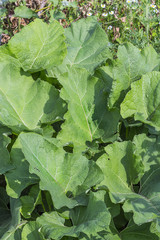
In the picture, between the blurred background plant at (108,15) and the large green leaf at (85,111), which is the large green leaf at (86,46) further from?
the blurred background plant at (108,15)

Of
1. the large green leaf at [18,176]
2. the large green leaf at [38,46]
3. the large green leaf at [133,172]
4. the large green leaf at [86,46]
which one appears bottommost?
the large green leaf at [133,172]

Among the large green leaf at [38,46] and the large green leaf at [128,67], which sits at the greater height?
the large green leaf at [38,46]

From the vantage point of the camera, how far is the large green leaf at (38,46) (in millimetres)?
2018

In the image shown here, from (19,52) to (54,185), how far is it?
887mm

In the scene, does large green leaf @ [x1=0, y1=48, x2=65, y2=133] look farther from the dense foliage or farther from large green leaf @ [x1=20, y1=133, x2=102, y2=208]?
large green leaf @ [x1=20, y1=133, x2=102, y2=208]

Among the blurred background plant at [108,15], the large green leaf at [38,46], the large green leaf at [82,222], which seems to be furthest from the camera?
the blurred background plant at [108,15]

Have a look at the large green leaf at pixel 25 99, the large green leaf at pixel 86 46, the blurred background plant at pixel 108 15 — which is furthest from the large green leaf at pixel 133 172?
the blurred background plant at pixel 108 15

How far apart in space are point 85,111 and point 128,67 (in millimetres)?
352

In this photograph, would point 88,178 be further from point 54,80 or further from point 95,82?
point 54,80

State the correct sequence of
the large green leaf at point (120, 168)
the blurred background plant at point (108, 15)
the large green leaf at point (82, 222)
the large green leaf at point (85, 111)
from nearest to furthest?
the large green leaf at point (82, 222), the large green leaf at point (120, 168), the large green leaf at point (85, 111), the blurred background plant at point (108, 15)

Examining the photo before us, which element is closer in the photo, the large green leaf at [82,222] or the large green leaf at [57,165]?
the large green leaf at [82,222]

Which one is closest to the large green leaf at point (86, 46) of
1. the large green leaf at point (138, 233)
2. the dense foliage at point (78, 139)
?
the dense foliage at point (78, 139)

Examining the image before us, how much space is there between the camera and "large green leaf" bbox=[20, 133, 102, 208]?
4.99 feet

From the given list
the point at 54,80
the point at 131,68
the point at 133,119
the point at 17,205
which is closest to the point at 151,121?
the point at 133,119
